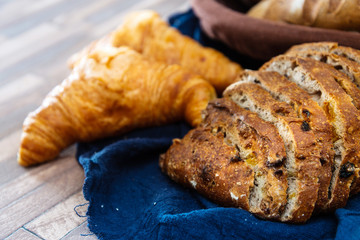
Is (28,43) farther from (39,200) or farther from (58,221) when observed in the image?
(58,221)

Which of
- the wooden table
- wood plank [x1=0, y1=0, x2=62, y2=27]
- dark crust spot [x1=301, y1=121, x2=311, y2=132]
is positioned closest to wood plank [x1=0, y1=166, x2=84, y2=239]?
the wooden table

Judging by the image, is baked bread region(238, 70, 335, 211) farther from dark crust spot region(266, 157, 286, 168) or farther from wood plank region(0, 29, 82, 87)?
wood plank region(0, 29, 82, 87)

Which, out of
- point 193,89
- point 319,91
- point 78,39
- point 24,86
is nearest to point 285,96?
point 319,91

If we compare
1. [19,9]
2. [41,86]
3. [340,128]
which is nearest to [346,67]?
[340,128]

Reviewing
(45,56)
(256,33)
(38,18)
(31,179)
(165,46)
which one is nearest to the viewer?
(31,179)

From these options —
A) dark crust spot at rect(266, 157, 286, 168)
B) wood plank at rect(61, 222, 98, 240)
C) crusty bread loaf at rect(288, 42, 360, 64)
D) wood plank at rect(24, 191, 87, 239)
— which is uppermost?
crusty bread loaf at rect(288, 42, 360, 64)

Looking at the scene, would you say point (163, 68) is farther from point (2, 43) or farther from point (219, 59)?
point (2, 43)

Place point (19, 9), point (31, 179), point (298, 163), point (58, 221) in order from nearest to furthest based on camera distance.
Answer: point (298, 163) < point (58, 221) < point (31, 179) < point (19, 9)

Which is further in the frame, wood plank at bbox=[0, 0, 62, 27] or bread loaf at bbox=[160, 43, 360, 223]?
wood plank at bbox=[0, 0, 62, 27]
